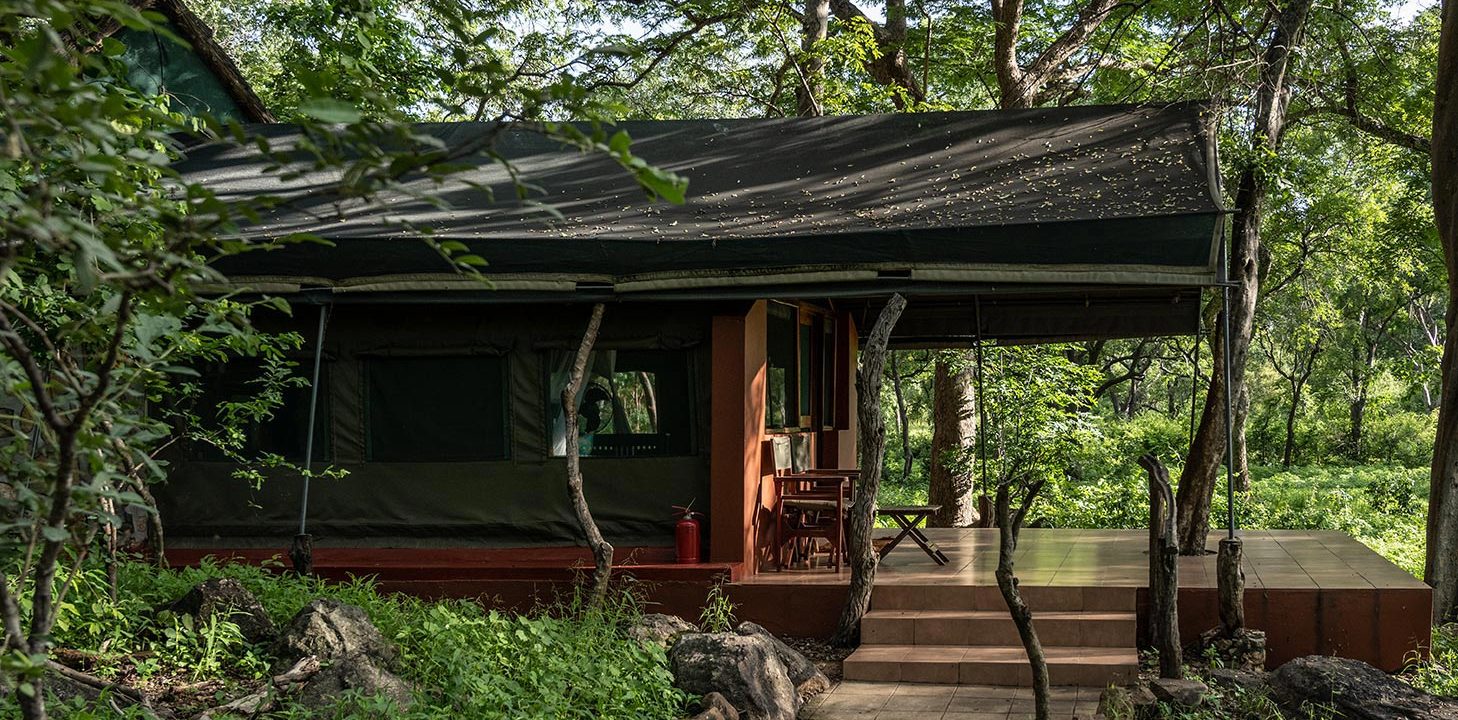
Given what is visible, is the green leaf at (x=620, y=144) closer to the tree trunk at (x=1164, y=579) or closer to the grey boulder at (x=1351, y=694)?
the grey boulder at (x=1351, y=694)

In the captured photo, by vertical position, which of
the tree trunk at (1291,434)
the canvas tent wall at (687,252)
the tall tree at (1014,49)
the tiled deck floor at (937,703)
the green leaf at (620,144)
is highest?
the tall tree at (1014,49)

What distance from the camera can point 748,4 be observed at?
47.5 ft

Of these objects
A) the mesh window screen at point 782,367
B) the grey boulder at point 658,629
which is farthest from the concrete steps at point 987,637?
the mesh window screen at point 782,367

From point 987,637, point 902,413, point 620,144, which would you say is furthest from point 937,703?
point 902,413

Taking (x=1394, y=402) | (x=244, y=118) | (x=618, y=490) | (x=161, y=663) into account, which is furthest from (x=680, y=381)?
(x=1394, y=402)

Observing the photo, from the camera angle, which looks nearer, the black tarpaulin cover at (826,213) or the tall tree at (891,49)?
the black tarpaulin cover at (826,213)

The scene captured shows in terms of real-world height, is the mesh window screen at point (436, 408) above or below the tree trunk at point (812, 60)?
below

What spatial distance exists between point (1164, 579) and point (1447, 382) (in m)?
3.49

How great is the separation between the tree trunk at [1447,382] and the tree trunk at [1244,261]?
996 mm

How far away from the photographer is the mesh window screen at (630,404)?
324 inches

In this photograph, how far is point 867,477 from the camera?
7.30 meters

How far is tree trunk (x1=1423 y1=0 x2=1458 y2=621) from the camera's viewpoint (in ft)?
28.6

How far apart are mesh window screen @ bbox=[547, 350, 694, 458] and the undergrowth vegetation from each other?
6.77ft

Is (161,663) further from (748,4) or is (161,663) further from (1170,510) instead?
(748,4)
